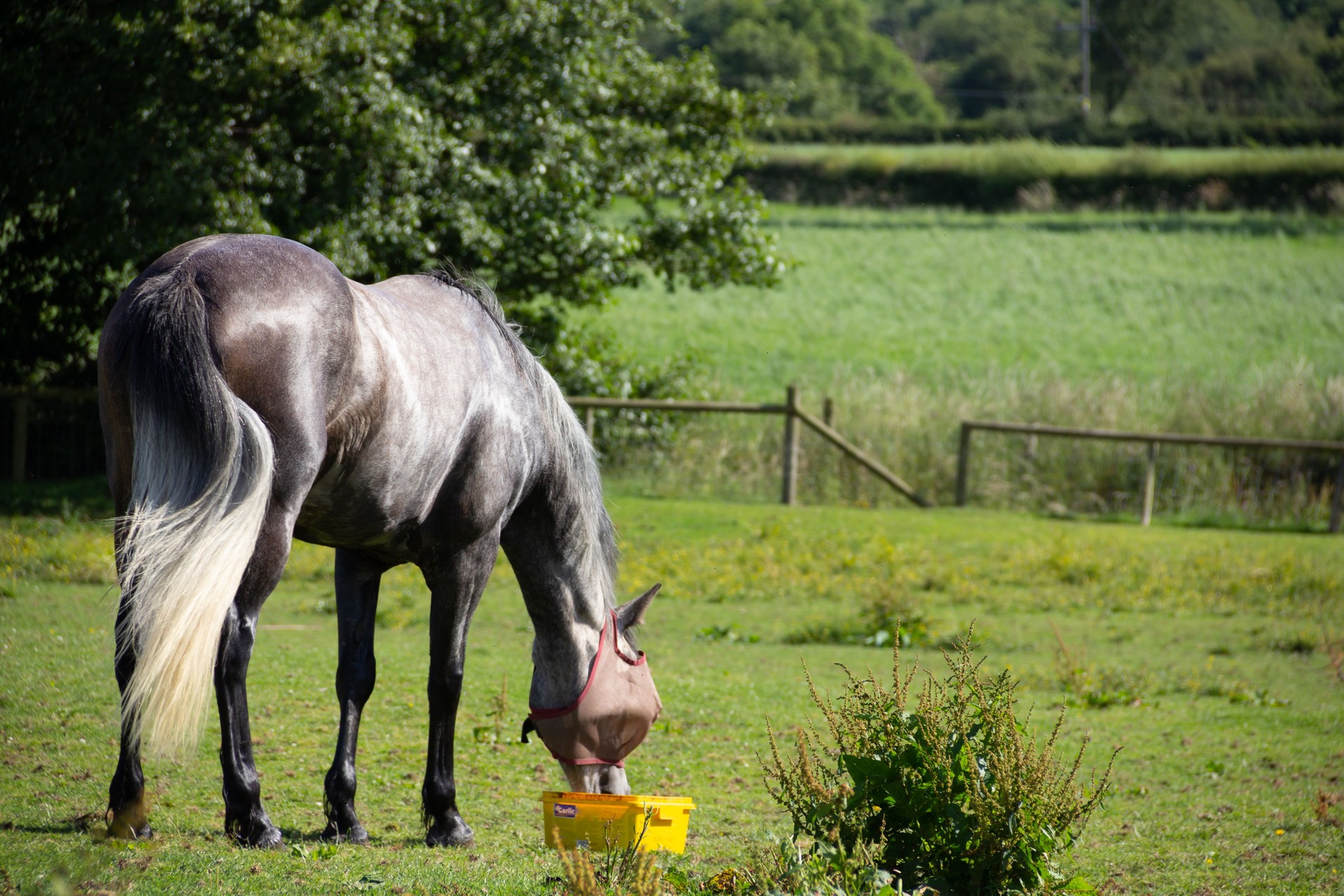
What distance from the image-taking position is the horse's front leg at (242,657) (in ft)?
11.1

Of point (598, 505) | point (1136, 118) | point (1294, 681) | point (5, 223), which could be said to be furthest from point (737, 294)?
point (598, 505)

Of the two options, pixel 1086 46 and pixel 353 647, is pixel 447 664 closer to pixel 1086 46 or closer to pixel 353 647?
pixel 353 647

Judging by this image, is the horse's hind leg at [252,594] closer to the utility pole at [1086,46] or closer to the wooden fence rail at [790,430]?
the wooden fence rail at [790,430]

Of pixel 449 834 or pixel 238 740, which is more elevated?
pixel 238 740

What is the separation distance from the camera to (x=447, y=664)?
423 cm

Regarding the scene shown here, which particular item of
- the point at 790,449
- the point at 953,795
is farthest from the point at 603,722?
the point at 790,449

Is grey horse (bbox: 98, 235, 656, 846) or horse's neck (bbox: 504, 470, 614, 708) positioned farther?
horse's neck (bbox: 504, 470, 614, 708)

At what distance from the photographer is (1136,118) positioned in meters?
39.9

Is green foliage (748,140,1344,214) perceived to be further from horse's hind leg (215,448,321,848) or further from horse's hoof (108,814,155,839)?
horse's hoof (108,814,155,839)

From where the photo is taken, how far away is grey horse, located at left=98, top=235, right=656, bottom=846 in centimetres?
306

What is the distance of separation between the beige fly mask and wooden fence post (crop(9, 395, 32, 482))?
11.0 m

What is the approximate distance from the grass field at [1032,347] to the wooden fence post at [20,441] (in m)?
7.47

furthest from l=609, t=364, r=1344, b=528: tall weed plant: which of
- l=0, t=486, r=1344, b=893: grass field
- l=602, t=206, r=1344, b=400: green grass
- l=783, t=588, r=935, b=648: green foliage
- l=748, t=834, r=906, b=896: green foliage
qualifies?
l=748, t=834, r=906, b=896: green foliage

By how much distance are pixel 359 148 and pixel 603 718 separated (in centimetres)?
982
